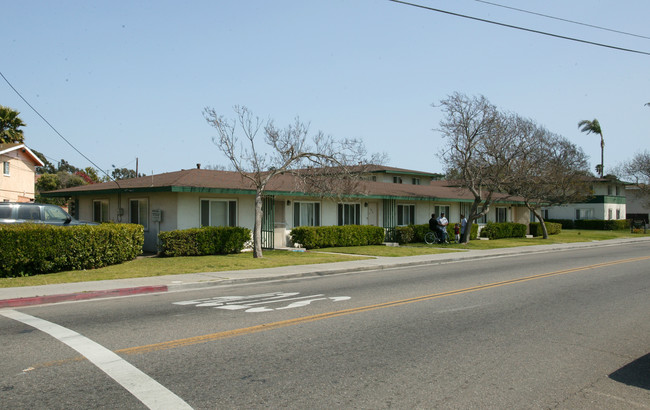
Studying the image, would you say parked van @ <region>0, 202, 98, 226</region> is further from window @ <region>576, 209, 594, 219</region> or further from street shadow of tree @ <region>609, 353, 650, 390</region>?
window @ <region>576, 209, 594, 219</region>

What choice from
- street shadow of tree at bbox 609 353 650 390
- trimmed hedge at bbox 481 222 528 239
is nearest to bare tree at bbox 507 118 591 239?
trimmed hedge at bbox 481 222 528 239

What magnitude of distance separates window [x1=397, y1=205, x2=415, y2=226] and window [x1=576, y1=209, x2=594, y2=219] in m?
37.3

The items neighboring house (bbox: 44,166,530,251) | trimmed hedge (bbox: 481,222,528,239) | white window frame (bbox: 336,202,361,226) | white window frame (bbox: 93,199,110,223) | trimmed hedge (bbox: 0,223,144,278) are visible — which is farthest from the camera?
trimmed hedge (bbox: 481,222,528,239)

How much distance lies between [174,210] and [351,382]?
17.5 meters

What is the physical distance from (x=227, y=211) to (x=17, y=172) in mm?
25192

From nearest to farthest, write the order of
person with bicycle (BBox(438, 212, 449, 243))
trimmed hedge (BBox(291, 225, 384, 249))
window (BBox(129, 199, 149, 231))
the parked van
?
1. the parked van
2. window (BBox(129, 199, 149, 231))
3. trimmed hedge (BBox(291, 225, 384, 249))
4. person with bicycle (BBox(438, 212, 449, 243))

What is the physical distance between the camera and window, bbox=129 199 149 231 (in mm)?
22844

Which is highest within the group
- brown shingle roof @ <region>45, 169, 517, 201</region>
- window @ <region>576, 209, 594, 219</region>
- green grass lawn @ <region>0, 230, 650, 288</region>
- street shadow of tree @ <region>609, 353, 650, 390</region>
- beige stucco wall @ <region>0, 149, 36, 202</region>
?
beige stucco wall @ <region>0, 149, 36, 202</region>

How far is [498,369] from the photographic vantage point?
19.1 feet

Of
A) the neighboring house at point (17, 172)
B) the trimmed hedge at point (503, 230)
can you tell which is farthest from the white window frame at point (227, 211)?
the neighboring house at point (17, 172)

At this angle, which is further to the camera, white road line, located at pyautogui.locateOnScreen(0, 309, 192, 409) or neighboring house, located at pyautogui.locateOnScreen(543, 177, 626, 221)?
neighboring house, located at pyautogui.locateOnScreen(543, 177, 626, 221)

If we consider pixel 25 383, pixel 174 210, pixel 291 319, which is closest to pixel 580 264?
pixel 291 319

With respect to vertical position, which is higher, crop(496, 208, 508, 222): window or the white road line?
crop(496, 208, 508, 222): window

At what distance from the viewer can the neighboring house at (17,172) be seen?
3742 centimetres
